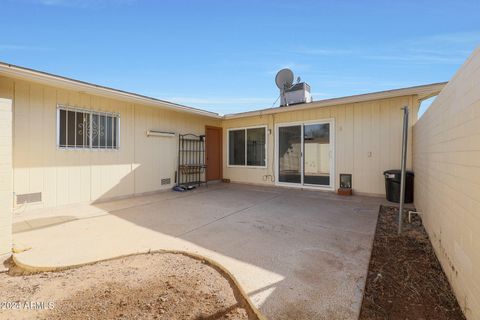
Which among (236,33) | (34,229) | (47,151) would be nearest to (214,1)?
(236,33)

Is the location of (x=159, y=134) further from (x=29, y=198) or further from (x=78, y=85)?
(x=29, y=198)

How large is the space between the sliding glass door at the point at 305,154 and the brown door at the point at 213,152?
8.31 feet

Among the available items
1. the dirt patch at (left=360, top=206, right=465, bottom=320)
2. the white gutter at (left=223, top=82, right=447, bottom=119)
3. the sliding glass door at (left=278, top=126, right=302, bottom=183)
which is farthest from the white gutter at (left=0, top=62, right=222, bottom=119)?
the dirt patch at (left=360, top=206, right=465, bottom=320)

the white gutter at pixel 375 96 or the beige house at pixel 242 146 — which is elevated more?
the white gutter at pixel 375 96

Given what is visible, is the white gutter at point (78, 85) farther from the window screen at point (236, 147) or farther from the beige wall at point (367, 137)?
the beige wall at point (367, 137)

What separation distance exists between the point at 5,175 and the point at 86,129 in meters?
3.14

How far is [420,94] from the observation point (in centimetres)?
533

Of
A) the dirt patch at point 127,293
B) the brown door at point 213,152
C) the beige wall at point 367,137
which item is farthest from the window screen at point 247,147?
the dirt patch at point 127,293

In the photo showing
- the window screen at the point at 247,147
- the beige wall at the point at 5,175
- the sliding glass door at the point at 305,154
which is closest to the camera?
the beige wall at the point at 5,175

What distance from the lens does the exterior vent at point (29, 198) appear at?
4438 mm

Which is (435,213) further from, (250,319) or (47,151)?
(47,151)

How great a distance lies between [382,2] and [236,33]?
11.1ft

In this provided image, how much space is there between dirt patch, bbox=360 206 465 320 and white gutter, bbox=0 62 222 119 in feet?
19.0

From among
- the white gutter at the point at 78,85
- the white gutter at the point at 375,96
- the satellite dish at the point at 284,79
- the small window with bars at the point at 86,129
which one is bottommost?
the small window with bars at the point at 86,129
